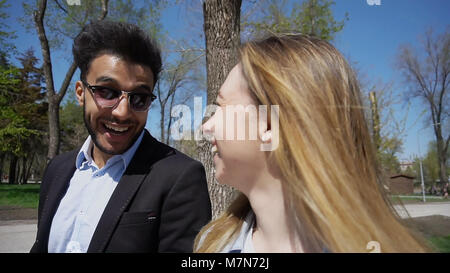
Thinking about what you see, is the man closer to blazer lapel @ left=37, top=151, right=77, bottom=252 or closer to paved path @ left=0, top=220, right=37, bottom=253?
blazer lapel @ left=37, top=151, right=77, bottom=252

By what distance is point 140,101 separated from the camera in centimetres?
157

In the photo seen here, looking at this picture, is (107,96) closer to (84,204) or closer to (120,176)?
(120,176)

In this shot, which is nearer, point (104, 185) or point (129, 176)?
point (129, 176)

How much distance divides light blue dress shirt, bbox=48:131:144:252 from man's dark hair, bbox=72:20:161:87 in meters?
0.43

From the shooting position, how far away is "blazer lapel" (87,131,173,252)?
4.40ft

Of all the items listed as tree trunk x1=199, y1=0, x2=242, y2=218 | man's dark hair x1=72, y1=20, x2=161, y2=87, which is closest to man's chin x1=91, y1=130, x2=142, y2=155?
man's dark hair x1=72, y1=20, x2=161, y2=87

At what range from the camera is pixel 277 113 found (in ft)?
3.35

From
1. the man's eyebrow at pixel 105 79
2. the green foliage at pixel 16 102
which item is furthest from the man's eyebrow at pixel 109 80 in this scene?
the green foliage at pixel 16 102

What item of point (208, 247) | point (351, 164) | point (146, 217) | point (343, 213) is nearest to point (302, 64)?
point (351, 164)

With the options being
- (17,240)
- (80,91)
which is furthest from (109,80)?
(17,240)

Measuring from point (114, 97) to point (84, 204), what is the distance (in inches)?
22.9

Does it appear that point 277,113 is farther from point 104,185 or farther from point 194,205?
point 104,185
